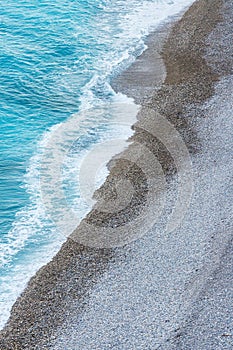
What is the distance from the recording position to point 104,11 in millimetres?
33906

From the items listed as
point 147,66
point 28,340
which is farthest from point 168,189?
point 147,66

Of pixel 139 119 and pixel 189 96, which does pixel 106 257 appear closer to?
pixel 139 119

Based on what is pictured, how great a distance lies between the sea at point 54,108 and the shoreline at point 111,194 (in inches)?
A: 17.7

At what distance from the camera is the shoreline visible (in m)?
13.8

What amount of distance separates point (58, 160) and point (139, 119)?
3.31 metres

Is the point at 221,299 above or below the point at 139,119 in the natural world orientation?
Answer: below

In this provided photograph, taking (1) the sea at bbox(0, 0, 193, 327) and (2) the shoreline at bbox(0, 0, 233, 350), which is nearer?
(2) the shoreline at bbox(0, 0, 233, 350)

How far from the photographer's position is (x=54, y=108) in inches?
950

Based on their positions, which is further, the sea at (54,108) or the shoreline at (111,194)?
the sea at (54,108)

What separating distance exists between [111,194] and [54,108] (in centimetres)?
730

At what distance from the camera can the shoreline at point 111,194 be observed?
45.3 ft

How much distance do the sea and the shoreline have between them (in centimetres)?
45

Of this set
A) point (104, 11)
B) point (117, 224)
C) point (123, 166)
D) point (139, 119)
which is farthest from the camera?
point (104, 11)

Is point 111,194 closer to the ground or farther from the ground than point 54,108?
closer to the ground
